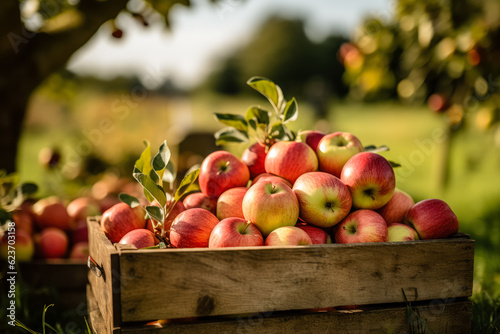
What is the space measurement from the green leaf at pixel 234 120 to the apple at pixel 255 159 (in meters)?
0.11

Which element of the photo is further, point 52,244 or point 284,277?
point 52,244

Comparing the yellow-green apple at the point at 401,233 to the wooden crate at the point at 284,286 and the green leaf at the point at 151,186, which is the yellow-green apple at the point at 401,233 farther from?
the green leaf at the point at 151,186

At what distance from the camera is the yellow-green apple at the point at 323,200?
5.76 feet

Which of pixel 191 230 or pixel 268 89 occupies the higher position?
pixel 268 89

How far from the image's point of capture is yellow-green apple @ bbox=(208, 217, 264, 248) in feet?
5.28

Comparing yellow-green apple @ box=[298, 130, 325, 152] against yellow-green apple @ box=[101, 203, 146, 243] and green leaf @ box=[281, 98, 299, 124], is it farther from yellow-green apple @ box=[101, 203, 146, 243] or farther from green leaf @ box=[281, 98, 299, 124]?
yellow-green apple @ box=[101, 203, 146, 243]

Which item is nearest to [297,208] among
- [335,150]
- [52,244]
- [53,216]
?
[335,150]

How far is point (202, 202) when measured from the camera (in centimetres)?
195

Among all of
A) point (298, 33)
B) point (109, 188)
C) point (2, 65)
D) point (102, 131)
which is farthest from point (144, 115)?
point (298, 33)

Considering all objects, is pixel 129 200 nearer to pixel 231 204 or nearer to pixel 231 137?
pixel 231 204

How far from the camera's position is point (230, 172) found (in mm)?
1996

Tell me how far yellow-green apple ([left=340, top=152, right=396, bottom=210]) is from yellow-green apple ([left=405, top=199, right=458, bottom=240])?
0.15 metres

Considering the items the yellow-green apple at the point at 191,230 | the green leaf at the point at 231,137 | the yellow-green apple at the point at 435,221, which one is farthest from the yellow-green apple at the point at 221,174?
the yellow-green apple at the point at 435,221

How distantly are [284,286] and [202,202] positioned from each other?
0.55m
